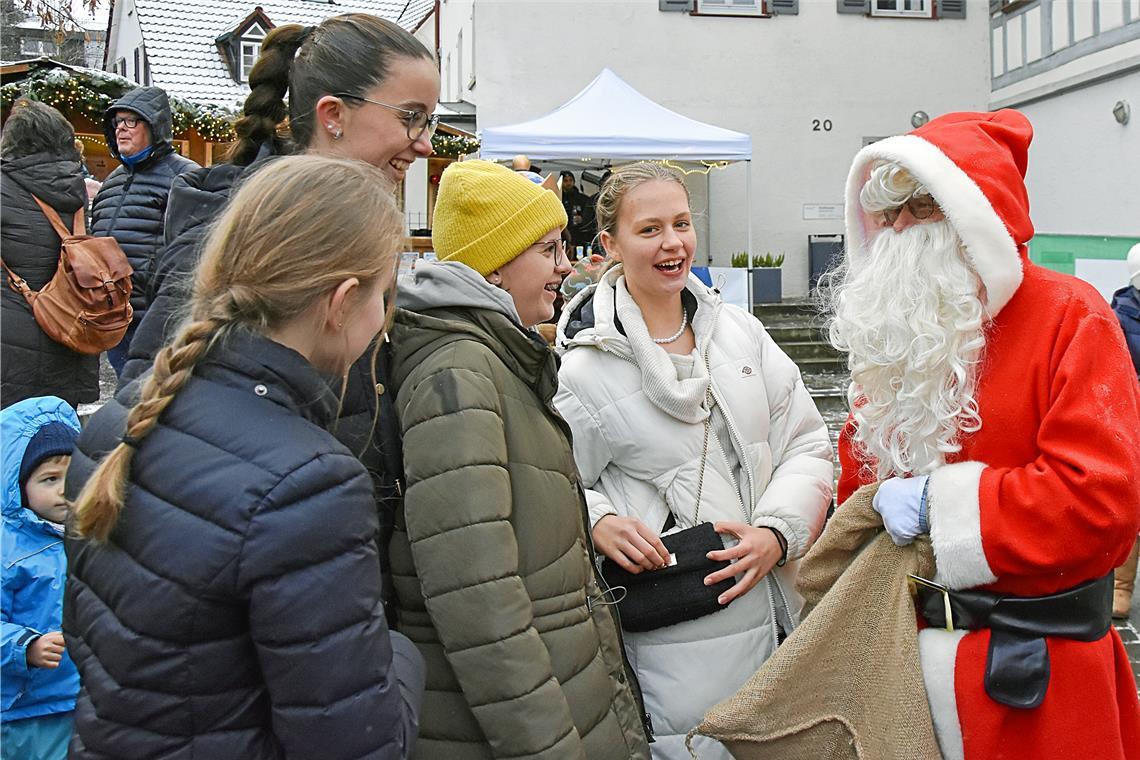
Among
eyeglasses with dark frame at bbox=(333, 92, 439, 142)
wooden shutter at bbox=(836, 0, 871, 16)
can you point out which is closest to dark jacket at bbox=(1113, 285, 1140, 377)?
eyeglasses with dark frame at bbox=(333, 92, 439, 142)

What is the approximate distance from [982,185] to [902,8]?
1772 cm

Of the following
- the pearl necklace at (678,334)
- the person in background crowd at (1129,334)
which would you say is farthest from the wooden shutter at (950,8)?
the pearl necklace at (678,334)

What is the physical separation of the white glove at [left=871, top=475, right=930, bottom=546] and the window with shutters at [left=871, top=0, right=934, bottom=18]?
17478 millimetres

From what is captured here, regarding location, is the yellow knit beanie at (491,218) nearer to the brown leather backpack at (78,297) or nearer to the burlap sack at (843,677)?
the burlap sack at (843,677)

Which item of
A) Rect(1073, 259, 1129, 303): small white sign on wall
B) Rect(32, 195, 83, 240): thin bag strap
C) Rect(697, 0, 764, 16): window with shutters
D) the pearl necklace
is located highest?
Rect(697, 0, 764, 16): window with shutters

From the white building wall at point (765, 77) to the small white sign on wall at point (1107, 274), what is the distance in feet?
32.5

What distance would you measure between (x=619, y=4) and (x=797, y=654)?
16.4m

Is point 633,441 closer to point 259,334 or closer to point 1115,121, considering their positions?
point 259,334

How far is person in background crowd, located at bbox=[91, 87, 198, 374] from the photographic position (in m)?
5.11

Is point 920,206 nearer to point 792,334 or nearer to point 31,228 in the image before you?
point 31,228

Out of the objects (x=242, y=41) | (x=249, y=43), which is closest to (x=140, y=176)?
(x=242, y=41)

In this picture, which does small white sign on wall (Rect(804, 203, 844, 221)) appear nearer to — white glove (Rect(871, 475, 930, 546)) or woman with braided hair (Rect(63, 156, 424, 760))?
white glove (Rect(871, 475, 930, 546))

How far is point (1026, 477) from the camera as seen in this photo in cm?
200

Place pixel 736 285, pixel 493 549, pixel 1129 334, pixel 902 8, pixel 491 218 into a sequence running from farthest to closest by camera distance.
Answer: pixel 902 8
pixel 736 285
pixel 1129 334
pixel 491 218
pixel 493 549
